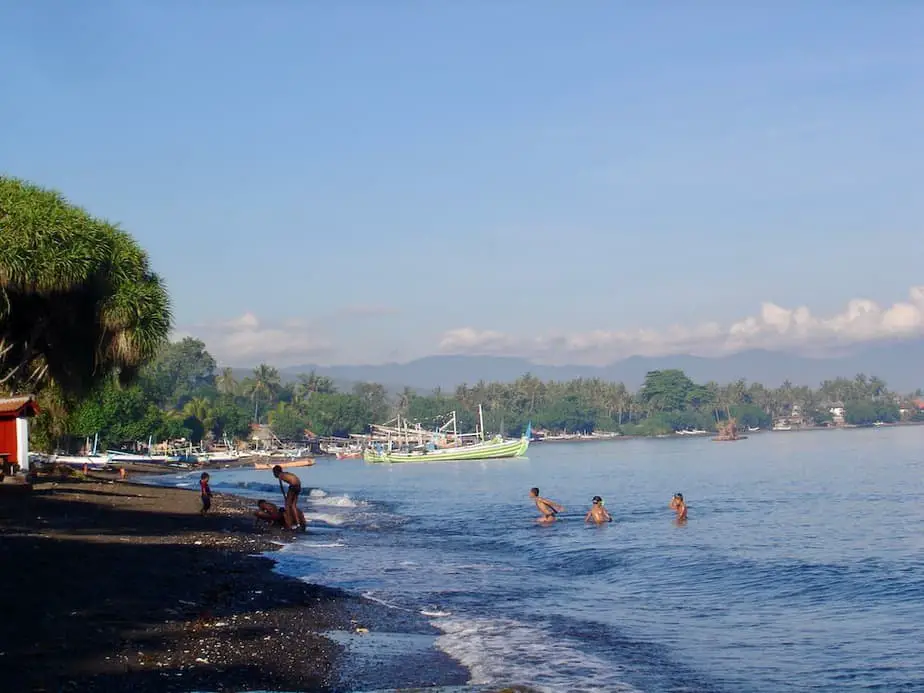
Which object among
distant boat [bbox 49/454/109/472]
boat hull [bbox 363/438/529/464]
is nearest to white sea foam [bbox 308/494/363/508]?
distant boat [bbox 49/454/109/472]

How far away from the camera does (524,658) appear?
461 inches

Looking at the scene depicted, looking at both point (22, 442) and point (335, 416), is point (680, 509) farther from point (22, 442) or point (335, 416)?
point (335, 416)

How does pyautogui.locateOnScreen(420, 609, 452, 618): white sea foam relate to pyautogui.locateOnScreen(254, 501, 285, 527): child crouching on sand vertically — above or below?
below

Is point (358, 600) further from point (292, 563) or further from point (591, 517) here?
point (591, 517)

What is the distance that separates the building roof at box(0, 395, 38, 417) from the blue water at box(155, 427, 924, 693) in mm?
10236

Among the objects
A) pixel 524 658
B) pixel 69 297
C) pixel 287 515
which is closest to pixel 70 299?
pixel 69 297

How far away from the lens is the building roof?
32.3 metres

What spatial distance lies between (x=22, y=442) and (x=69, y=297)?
9.60 meters

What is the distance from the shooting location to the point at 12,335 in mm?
31953

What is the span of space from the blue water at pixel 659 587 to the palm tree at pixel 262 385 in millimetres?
150444

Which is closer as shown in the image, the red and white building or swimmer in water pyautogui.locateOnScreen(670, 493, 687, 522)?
the red and white building

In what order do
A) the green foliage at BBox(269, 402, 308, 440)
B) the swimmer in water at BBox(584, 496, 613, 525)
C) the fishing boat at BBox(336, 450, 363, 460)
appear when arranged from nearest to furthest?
the swimmer in water at BBox(584, 496, 613, 525) → the fishing boat at BBox(336, 450, 363, 460) → the green foliage at BBox(269, 402, 308, 440)

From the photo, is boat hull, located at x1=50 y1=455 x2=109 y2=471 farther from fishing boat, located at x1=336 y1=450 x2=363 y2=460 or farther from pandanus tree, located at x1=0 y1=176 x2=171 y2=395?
fishing boat, located at x1=336 y1=450 x2=363 y2=460

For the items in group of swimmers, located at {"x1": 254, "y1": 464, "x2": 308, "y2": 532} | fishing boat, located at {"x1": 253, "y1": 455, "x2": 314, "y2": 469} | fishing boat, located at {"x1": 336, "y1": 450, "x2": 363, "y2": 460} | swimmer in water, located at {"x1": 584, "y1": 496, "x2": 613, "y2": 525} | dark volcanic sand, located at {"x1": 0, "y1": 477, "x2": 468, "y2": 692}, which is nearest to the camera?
dark volcanic sand, located at {"x1": 0, "y1": 477, "x2": 468, "y2": 692}
